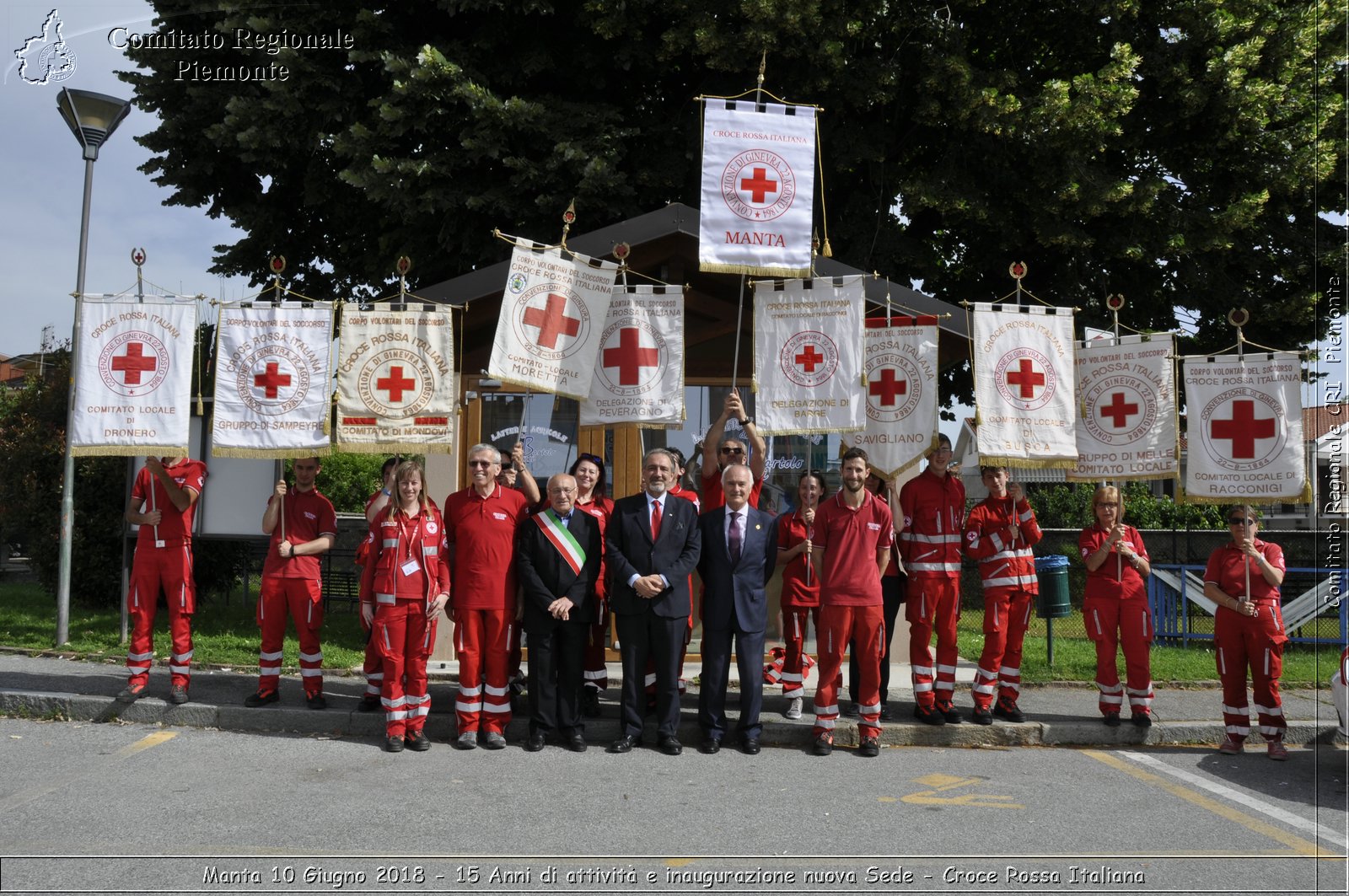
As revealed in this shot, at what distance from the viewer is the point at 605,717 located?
7820mm

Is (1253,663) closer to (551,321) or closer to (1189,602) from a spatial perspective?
(551,321)

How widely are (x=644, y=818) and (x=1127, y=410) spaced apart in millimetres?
5035

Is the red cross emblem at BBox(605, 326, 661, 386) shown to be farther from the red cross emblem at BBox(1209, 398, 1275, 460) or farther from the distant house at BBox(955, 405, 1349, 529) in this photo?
the red cross emblem at BBox(1209, 398, 1275, 460)

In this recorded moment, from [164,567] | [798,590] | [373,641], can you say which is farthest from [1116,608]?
[164,567]

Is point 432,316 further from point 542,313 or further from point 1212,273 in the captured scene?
point 1212,273

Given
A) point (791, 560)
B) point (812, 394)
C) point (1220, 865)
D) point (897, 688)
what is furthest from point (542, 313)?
point (1220, 865)

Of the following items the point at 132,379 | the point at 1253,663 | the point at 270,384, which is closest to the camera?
the point at 1253,663

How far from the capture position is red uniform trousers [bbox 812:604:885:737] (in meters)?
7.29

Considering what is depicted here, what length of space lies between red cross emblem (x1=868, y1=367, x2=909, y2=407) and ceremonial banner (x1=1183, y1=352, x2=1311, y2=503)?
7.35 feet

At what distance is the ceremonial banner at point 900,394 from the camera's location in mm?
8000

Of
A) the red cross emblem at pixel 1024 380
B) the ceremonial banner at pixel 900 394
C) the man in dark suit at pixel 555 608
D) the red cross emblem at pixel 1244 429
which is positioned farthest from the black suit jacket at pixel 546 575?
the red cross emblem at pixel 1244 429

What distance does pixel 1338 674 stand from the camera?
6926mm

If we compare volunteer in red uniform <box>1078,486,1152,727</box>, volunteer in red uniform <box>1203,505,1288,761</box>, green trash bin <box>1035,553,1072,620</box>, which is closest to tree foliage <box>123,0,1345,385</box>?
green trash bin <box>1035,553,1072,620</box>

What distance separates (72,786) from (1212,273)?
13.4 meters
